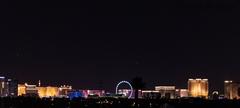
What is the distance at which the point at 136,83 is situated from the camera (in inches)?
5930

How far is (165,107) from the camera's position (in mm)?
60906

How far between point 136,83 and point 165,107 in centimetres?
8974

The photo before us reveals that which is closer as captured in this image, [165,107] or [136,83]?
[165,107]
